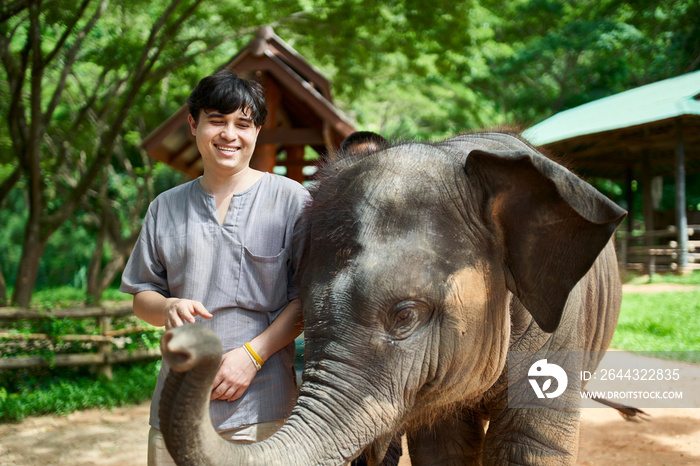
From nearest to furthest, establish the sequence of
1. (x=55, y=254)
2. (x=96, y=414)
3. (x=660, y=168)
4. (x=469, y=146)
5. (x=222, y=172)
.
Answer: (x=222, y=172) → (x=469, y=146) → (x=96, y=414) → (x=660, y=168) → (x=55, y=254)

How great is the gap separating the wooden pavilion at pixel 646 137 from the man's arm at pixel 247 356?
11.5 m

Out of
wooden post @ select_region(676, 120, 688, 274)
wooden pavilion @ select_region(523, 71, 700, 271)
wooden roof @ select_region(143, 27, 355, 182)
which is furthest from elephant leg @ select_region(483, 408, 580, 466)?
Result: wooden post @ select_region(676, 120, 688, 274)

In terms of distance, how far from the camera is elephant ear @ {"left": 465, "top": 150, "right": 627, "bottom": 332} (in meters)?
2.17

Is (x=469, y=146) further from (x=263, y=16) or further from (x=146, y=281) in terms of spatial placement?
(x=263, y=16)

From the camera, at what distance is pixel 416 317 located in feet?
6.92

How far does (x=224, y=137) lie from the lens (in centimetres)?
245

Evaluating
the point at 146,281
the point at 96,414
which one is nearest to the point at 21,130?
the point at 96,414

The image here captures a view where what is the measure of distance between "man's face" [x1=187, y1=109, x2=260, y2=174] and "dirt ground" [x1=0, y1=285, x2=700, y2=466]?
174 inches

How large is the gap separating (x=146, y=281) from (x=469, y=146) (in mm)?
1531

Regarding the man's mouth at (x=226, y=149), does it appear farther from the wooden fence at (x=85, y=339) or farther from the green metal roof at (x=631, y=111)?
the green metal roof at (x=631, y=111)

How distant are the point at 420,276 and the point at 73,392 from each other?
23.5 ft

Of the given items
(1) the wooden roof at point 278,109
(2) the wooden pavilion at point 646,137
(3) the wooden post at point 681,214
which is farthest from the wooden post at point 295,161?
(3) the wooden post at point 681,214

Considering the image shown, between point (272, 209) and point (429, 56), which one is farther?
point (429, 56)

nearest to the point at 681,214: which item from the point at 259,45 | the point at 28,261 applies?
the point at 259,45
